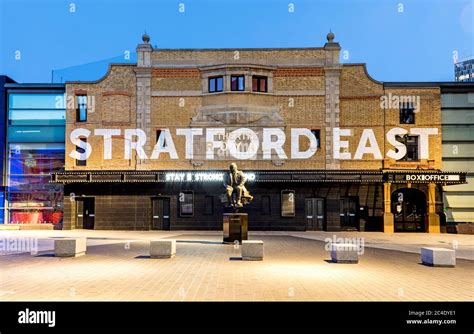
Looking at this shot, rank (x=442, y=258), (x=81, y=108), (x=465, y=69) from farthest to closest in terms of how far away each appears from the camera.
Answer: (x=465, y=69), (x=81, y=108), (x=442, y=258)

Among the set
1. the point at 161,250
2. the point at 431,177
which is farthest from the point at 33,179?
the point at 431,177

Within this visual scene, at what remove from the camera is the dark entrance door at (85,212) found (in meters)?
31.9

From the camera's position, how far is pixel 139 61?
31.7 metres

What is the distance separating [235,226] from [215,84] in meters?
13.9

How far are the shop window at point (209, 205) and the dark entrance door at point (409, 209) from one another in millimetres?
12962

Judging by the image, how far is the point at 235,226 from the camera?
20.7m

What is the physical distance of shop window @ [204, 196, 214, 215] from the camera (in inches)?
1225

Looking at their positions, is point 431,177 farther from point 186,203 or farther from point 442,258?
point 186,203

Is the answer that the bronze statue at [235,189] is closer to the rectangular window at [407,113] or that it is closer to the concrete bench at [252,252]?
the concrete bench at [252,252]

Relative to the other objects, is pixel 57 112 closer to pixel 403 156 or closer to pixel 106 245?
pixel 106 245

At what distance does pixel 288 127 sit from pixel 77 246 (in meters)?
18.8

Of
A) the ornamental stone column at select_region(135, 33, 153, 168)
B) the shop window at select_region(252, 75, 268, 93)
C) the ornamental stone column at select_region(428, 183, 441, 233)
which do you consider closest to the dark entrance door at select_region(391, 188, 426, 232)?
the ornamental stone column at select_region(428, 183, 441, 233)

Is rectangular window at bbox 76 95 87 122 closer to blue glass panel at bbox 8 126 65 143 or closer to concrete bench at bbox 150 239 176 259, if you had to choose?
blue glass panel at bbox 8 126 65 143
